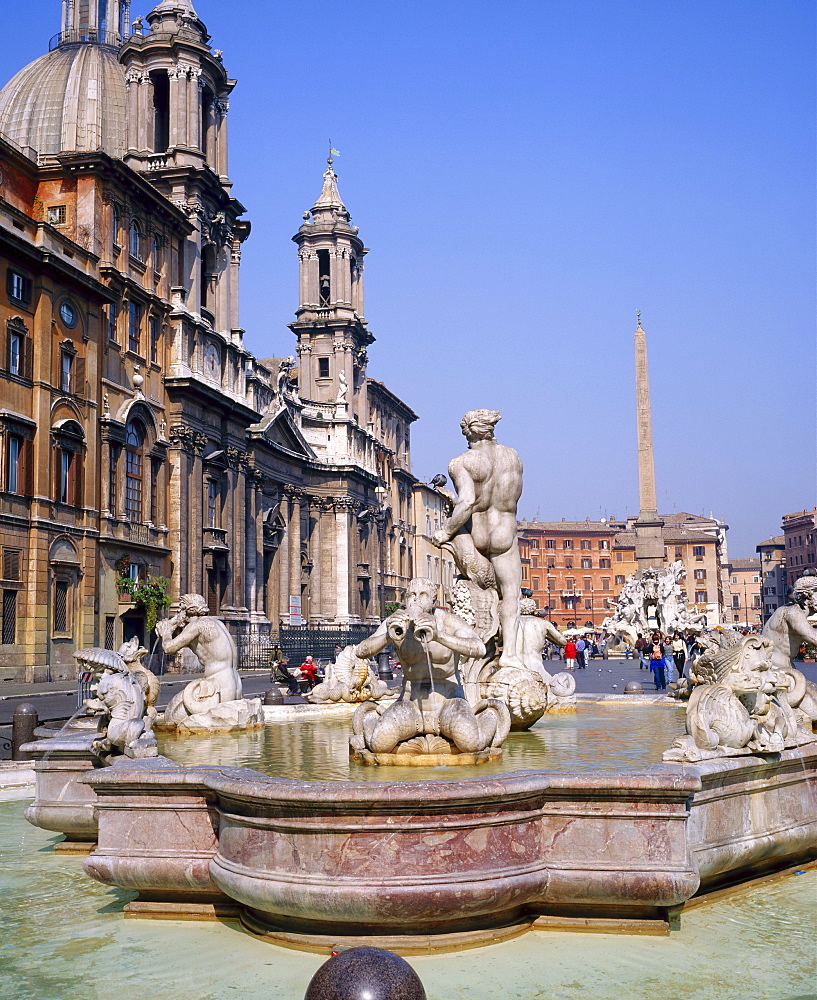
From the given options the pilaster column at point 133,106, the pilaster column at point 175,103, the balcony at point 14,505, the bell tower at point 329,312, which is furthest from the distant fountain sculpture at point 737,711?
the bell tower at point 329,312

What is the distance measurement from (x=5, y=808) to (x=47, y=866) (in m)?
3.03

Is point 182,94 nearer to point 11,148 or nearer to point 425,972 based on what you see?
point 11,148

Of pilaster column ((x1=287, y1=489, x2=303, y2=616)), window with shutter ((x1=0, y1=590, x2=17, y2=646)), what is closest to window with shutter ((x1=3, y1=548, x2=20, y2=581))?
window with shutter ((x1=0, y1=590, x2=17, y2=646))

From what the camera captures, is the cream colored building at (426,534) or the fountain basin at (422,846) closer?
the fountain basin at (422,846)

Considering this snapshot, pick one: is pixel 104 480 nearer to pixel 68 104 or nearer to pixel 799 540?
pixel 68 104

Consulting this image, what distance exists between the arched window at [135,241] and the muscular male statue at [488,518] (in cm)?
3202

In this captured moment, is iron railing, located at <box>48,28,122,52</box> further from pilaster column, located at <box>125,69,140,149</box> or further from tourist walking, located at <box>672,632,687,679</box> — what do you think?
tourist walking, located at <box>672,632,687,679</box>

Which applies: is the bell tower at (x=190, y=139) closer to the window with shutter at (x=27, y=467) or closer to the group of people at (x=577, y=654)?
the window with shutter at (x=27, y=467)

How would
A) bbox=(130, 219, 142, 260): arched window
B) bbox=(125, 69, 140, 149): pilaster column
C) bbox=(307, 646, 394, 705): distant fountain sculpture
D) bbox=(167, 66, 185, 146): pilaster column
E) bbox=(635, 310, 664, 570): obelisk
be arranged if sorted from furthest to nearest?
bbox=(635, 310, 664, 570): obelisk
bbox=(125, 69, 140, 149): pilaster column
bbox=(167, 66, 185, 146): pilaster column
bbox=(130, 219, 142, 260): arched window
bbox=(307, 646, 394, 705): distant fountain sculpture

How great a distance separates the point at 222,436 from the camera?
46.3 metres

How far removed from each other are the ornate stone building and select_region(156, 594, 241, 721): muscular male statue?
2083 centimetres

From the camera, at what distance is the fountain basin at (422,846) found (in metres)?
4.78

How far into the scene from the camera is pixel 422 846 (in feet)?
15.8

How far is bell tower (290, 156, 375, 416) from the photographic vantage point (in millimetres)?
70000
